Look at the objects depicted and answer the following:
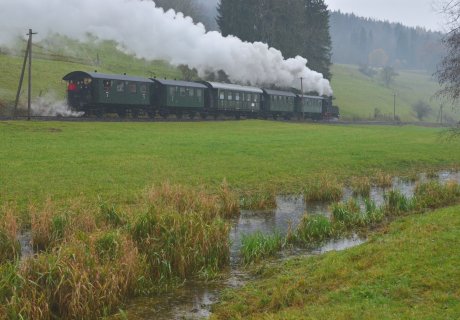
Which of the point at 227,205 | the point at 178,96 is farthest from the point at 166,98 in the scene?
the point at 227,205

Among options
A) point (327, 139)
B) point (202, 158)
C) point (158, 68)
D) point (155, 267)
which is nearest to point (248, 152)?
point (202, 158)

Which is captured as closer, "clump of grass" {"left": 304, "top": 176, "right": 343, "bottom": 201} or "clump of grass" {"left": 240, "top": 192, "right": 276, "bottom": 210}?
"clump of grass" {"left": 240, "top": 192, "right": 276, "bottom": 210}

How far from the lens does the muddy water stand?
28.8ft

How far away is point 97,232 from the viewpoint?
1041cm

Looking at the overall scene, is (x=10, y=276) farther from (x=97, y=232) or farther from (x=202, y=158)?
(x=202, y=158)

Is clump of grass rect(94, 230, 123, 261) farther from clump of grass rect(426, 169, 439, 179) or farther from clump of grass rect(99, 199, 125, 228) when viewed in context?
clump of grass rect(426, 169, 439, 179)

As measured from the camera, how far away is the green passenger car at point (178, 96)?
46688 millimetres

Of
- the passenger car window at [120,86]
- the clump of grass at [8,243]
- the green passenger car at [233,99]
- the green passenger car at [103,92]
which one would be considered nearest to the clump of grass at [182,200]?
the clump of grass at [8,243]

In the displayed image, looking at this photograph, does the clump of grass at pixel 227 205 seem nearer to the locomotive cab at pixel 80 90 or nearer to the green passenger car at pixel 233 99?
the locomotive cab at pixel 80 90

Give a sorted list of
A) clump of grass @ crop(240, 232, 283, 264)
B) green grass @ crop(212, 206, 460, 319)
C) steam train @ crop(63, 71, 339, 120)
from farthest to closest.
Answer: steam train @ crop(63, 71, 339, 120) < clump of grass @ crop(240, 232, 283, 264) < green grass @ crop(212, 206, 460, 319)

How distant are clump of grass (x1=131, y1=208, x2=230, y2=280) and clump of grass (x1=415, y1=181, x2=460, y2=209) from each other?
28.7 ft

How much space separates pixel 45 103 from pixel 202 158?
97.2 ft

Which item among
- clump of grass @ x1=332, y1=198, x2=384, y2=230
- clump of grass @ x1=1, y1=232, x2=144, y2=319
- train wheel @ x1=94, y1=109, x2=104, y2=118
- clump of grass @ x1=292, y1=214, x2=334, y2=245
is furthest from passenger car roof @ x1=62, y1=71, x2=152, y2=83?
clump of grass @ x1=1, y1=232, x2=144, y2=319

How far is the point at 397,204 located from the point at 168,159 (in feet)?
38.3
